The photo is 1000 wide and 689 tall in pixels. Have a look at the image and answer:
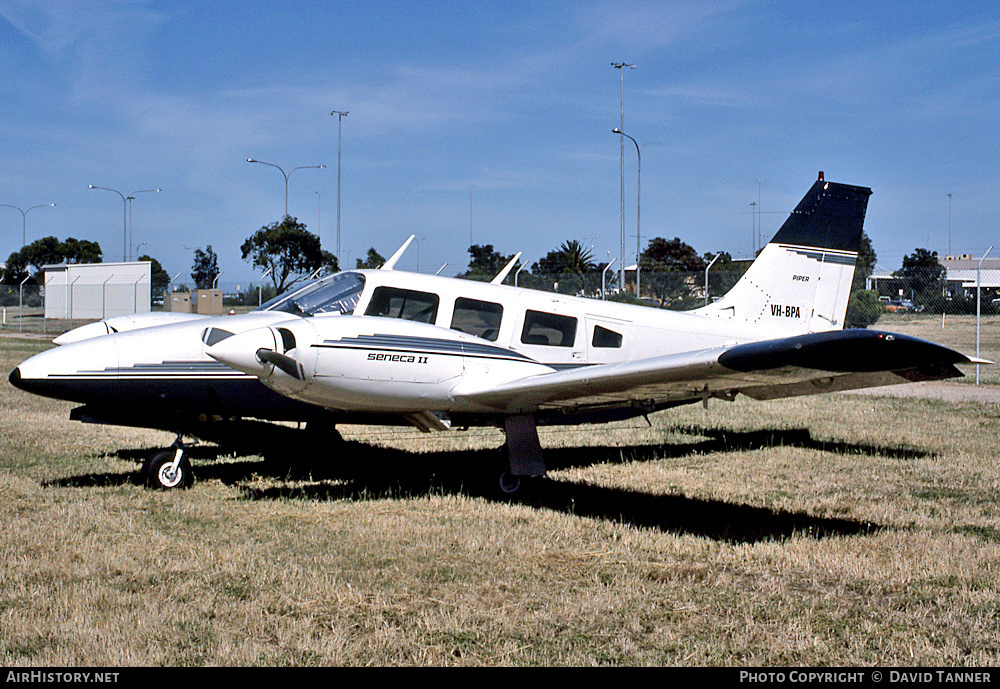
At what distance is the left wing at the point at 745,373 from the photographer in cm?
566

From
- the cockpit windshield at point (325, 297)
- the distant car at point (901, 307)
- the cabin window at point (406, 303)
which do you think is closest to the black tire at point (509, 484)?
the cabin window at point (406, 303)

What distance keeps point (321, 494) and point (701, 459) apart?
4.80 metres

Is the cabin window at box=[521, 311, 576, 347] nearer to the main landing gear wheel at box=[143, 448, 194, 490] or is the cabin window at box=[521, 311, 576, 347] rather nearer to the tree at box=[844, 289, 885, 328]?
the main landing gear wheel at box=[143, 448, 194, 490]

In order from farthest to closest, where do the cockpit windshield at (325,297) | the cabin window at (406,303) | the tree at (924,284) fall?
the tree at (924,284) < the cabin window at (406,303) < the cockpit windshield at (325,297)

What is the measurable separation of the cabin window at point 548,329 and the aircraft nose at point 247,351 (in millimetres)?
2865

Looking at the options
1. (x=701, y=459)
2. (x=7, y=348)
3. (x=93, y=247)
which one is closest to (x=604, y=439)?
(x=701, y=459)

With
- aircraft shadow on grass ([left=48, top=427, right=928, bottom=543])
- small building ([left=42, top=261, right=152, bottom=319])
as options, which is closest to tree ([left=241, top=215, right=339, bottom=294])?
small building ([left=42, top=261, right=152, bottom=319])

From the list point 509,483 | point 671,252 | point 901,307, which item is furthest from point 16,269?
point 509,483

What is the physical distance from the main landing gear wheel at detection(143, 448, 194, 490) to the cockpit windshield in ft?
5.59

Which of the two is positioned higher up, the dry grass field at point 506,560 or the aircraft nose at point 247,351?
the aircraft nose at point 247,351

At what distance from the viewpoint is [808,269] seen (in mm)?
11539

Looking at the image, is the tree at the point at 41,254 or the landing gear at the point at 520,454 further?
the tree at the point at 41,254
